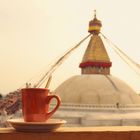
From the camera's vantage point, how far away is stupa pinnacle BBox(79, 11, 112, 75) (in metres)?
18.6

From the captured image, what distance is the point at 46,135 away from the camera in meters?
1.56

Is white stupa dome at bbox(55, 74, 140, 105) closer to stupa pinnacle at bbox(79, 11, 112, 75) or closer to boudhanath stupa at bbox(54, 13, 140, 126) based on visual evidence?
boudhanath stupa at bbox(54, 13, 140, 126)

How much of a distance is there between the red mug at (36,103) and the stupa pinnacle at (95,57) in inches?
660

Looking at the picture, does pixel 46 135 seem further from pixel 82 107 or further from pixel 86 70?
pixel 86 70

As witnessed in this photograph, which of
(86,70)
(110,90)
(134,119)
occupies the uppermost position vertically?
(86,70)

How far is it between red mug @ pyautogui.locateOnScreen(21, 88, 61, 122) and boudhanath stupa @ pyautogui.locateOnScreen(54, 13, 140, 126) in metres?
12.5

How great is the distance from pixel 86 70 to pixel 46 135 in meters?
17.3

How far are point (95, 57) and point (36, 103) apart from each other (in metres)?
16.9

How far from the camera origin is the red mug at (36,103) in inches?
68.9

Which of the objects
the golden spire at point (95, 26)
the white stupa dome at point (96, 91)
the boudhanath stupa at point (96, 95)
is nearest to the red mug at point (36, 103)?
the boudhanath stupa at point (96, 95)

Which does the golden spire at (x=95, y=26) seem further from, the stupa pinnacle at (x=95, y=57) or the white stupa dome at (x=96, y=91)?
the white stupa dome at (x=96, y=91)

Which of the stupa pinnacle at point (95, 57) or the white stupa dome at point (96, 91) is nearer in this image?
the white stupa dome at point (96, 91)

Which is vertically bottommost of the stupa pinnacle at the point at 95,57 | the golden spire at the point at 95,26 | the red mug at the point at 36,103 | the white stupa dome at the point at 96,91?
the red mug at the point at 36,103

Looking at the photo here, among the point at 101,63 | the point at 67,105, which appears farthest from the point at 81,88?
the point at 101,63
